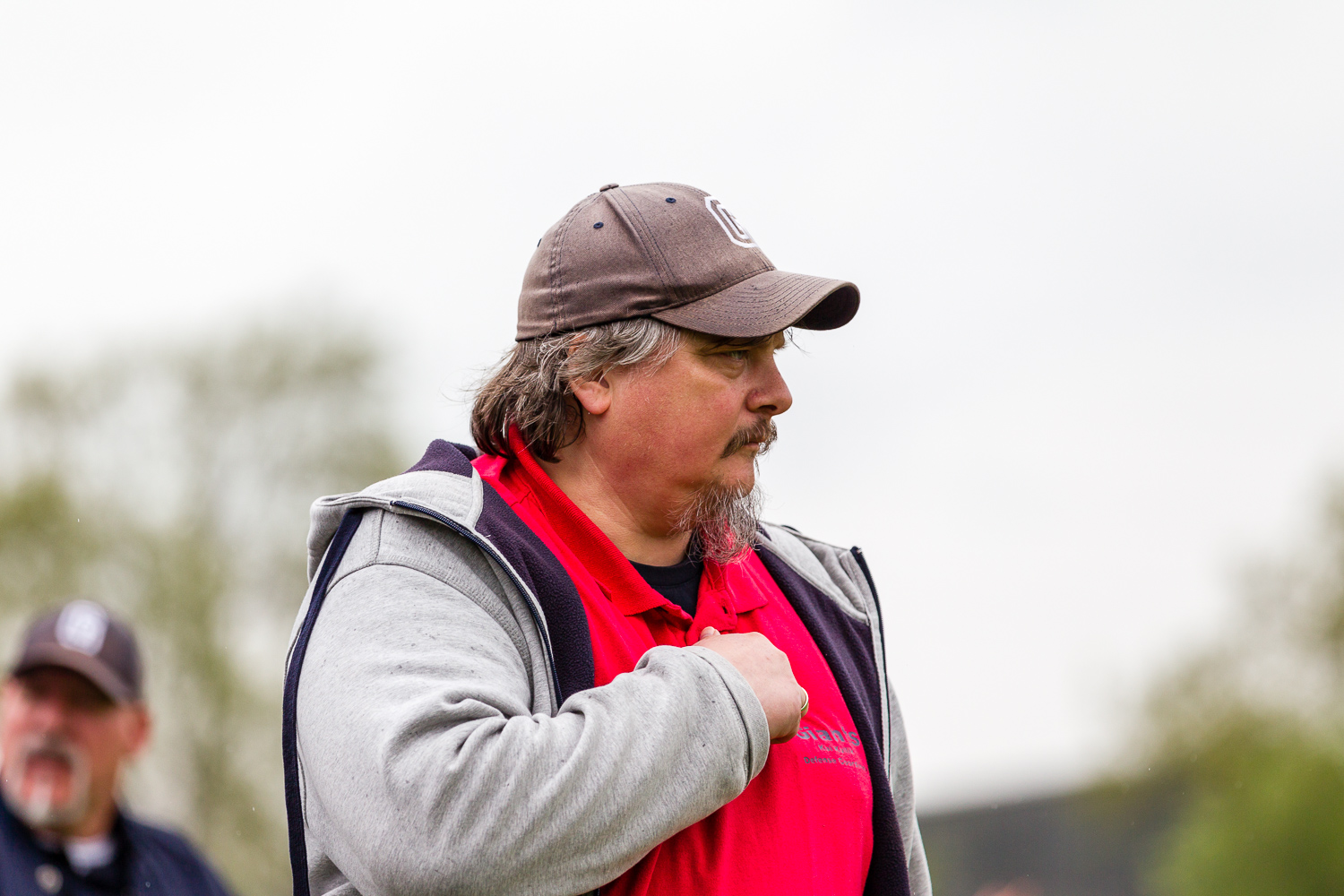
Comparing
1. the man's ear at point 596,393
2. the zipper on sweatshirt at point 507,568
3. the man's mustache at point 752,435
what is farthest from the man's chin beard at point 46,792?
the man's mustache at point 752,435

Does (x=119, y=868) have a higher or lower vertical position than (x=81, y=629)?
lower

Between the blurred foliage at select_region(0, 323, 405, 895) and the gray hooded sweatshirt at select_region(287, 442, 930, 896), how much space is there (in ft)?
41.4

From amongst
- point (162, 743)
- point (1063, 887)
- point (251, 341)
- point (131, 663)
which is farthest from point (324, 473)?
point (131, 663)

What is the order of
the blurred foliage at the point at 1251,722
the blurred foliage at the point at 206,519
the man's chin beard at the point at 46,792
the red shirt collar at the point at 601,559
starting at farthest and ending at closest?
A: the blurred foliage at the point at 1251,722, the blurred foliage at the point at 206,519, the red shirt collar at the point at 601,559, the man's chin beard at the point at 46,792

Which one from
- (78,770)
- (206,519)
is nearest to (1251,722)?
(206,519)

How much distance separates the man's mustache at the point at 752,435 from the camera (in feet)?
7.37

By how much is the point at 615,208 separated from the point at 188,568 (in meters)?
14.9

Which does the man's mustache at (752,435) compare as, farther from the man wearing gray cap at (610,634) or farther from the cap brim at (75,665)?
the cap brim at (75,665)

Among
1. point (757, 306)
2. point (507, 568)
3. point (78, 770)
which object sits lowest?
point (78, 770)

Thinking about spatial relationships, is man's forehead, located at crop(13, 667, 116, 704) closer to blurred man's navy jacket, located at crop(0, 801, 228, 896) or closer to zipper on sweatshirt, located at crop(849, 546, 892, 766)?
blurred man's navy jacket, located at crop(0, 801, 228, 896)

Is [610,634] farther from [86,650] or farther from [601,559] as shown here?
[86,650]

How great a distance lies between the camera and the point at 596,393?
226cm

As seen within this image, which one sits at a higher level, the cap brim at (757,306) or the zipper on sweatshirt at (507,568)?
the cap brim at (757,306)

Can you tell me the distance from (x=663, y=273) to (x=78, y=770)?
117 cm
